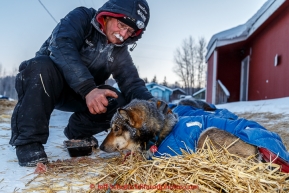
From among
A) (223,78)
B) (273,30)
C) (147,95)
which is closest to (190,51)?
(223,78)

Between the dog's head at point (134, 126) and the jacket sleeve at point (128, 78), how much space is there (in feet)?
2.02

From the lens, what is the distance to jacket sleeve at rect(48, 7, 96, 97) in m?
2.48

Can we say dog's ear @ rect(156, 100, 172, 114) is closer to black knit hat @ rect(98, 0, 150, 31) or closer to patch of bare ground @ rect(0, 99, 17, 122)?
black knit hat @ rect(98, 0, 150, 31)

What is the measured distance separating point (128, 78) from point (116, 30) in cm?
68

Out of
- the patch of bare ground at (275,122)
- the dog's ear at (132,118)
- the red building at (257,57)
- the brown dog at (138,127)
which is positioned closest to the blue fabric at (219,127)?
the brown dog at (138,127)

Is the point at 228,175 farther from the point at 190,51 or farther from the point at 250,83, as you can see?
the point at 190,51

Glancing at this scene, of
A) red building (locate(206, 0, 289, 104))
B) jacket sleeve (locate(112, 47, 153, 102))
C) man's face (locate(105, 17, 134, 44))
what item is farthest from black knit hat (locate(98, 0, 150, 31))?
red building (locate(206, 0, 289, 104))

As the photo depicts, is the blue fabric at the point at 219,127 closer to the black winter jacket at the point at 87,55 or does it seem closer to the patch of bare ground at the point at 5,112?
the black winter jacket at the point at 87,55

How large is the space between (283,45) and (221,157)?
8201 mm

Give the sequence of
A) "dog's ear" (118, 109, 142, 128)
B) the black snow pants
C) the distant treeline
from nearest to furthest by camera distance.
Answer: the black snow pants, "dog's ear" (118, 109, 142, 128), the distant treeline

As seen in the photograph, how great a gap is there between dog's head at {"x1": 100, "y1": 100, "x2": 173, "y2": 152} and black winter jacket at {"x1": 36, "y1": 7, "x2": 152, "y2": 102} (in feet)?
1.41

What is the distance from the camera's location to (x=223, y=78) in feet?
46.5

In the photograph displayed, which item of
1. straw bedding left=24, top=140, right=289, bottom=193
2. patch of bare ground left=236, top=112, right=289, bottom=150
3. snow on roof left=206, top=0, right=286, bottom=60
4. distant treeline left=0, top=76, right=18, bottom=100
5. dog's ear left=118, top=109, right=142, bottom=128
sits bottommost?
distant treeline left=0, top=76, right=18, bottom=100

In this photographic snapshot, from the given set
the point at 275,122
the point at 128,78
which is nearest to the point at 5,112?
the point at 128,78
